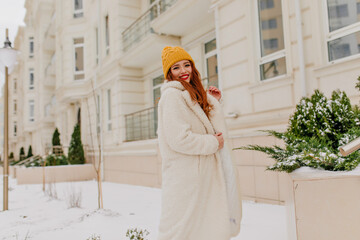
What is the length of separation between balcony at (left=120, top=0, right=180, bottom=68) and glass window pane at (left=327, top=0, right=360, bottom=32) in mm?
5088

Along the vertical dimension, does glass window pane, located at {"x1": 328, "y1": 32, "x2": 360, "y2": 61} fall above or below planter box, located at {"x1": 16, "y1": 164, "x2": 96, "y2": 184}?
above

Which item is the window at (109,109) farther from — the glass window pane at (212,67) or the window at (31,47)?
the window at (31,47)

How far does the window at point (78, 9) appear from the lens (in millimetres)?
14844

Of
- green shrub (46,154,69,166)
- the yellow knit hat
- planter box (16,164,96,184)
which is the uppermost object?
the yellow knit hat

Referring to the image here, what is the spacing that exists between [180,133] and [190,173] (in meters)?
0.28

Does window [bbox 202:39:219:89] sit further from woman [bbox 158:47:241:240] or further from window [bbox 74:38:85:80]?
window [bbox 74:38:85:80]

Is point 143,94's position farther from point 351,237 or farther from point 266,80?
point 351,237

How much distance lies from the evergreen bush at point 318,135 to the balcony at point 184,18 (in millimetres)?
4779

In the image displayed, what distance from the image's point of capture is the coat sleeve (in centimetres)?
196

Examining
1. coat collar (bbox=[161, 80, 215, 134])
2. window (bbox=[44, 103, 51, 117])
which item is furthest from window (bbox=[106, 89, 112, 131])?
window (bbox=[44, 103, 51, 117])

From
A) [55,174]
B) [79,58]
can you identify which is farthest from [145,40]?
[79,58]

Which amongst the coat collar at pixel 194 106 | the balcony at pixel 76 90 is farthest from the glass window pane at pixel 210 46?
the balcony at pixel 76 90

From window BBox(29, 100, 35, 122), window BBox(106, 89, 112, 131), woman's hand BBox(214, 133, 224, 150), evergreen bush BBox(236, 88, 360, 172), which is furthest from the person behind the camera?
window BBox(29, 100, 35, 122)

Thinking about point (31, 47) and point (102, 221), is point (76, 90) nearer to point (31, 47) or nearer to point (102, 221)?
point (102, 221)
